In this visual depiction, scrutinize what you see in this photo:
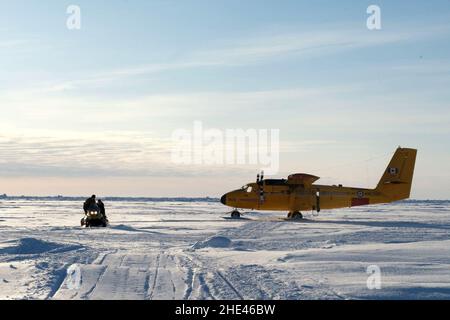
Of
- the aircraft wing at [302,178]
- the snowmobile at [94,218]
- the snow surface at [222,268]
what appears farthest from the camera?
the aircraft wing at [302,178]

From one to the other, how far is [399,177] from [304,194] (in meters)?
6.03

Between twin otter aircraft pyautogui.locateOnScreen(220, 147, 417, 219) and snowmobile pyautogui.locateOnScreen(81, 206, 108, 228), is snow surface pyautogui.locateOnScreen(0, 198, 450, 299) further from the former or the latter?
twin otter aircraft pyautogui.locateOnScreen(220, 147, 417, 219)

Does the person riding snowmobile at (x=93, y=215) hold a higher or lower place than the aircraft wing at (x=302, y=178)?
lower

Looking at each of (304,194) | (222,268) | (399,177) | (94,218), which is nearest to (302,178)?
(304,194)

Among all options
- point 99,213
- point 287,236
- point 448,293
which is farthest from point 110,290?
point 99,213

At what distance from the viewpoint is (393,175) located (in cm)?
3578

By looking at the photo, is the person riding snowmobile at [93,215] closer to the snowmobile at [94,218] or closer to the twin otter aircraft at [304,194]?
the snowmobile at [94,218]

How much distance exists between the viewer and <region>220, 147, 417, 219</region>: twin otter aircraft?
34.9 m

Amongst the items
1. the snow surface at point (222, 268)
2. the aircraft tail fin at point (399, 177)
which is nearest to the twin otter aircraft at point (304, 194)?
the aircraft tail fin at point (399, 177)

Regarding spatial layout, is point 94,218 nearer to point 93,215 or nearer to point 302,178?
point 93,215

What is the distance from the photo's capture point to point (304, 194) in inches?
1378

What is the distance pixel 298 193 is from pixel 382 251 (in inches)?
790

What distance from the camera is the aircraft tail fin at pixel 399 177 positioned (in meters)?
35.5
